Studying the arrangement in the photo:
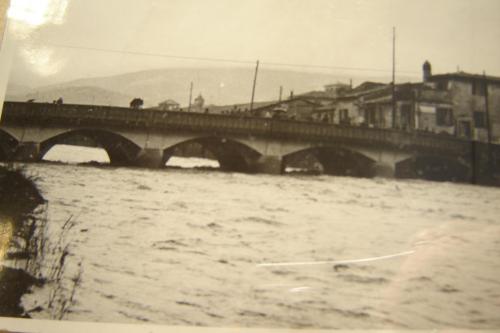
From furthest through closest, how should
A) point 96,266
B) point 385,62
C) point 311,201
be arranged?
1. point 385,62
2. point 311,201
3. point 96,266

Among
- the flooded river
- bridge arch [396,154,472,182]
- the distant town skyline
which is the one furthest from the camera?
the distant town skyline

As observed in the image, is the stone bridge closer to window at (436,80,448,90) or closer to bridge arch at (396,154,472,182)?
bridge arch at (396,154,472,182)

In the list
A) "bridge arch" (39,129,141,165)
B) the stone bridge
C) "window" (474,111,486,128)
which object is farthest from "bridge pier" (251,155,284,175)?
"window" (474,111,486,128)

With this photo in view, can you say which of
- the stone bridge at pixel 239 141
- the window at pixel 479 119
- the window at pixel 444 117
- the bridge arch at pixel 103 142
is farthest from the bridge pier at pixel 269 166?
the window at pixel 479 119

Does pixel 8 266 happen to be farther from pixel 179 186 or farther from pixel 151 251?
pixel 179 186

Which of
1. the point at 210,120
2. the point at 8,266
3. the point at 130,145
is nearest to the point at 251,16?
the point at 210,120

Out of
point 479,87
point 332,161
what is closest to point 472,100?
point 479,87

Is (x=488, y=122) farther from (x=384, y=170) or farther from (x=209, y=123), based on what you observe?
(x=209, y=123)
